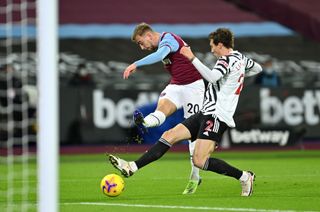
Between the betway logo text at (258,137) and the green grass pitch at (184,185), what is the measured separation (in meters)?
1.75

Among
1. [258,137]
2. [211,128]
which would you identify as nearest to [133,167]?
[211,128]

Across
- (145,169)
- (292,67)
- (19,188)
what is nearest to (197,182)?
(19,188)

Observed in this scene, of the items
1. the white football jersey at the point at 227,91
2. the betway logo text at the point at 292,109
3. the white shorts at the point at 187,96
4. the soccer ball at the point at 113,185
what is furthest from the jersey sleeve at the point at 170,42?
the betway logo text at the point at 292,109

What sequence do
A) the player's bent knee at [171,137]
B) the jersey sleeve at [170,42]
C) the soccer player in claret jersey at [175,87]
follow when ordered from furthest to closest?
the soccer player in claret jersey at [175,87] < the jersey sleeve at [170,42] < the player's bent knee at [171,137]

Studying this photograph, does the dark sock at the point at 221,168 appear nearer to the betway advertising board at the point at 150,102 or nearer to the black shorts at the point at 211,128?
the black shorts at the point at 211,128

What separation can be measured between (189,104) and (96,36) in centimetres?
1251

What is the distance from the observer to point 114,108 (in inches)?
698

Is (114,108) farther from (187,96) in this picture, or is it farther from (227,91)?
(227,91)

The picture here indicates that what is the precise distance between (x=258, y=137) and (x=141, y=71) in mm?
5044

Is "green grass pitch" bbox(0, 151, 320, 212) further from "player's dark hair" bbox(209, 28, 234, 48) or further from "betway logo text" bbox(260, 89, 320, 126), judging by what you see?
"betway logo text" bbox(260, 89, 320, 126)

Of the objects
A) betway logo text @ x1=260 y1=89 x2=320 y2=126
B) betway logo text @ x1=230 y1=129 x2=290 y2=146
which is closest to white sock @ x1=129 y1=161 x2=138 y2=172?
betway logo text @ x1=230 y1=129 x2=290 y2=146

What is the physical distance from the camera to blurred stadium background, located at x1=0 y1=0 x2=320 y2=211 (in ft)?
57.8

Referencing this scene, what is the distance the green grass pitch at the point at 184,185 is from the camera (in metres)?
8.39

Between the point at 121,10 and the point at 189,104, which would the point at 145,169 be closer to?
the point at 189,104
